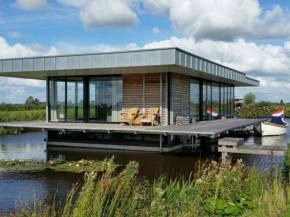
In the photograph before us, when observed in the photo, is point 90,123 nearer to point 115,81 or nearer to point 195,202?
point 115,81

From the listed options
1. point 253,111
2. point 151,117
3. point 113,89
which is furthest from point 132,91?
point 253,111

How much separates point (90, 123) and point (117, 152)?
291 cm

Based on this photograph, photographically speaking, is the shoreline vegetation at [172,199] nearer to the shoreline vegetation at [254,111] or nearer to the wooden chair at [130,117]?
the wooden chair at [130,117]

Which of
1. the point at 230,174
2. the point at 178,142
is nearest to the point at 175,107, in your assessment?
the point at 178,142

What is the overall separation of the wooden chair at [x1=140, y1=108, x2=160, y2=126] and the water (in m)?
1.51

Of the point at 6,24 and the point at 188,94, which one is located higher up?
the point at 6,24

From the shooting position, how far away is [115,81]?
13508 millimetres

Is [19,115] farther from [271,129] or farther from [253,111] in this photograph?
[253,111]

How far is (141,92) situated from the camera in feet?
42.9

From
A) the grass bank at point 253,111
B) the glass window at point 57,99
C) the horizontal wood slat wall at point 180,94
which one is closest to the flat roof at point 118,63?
the glass window at point 57,99

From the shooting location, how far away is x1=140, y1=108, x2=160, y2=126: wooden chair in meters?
12.4

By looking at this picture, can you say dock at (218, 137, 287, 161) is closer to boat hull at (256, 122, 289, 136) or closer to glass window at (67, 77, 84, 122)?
glass window at (67, 77, 84, 122)

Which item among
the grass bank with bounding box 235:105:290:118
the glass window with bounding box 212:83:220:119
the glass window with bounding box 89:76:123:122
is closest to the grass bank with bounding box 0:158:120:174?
the glass window with bounding box 89:76:123:122

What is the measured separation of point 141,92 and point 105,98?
170 centimetres
